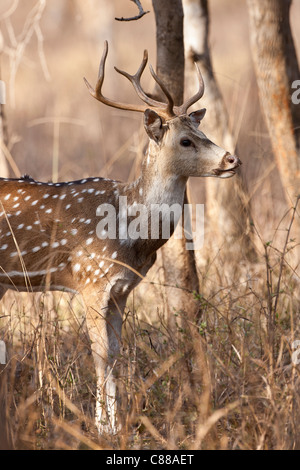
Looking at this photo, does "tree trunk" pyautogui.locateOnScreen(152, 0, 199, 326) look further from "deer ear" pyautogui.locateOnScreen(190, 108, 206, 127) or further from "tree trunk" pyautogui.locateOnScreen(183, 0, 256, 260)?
"tree trunk" pyautogui.locateOnScreen(183, 0, 256, 260)

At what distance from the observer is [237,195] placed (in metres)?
6.97

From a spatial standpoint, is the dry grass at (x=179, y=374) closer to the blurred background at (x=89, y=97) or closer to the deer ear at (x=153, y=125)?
the deer ear at (x=153, y=125)

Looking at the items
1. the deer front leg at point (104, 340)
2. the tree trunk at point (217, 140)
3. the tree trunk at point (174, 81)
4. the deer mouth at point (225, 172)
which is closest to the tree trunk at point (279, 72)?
the tree trunk at point (217, 140)

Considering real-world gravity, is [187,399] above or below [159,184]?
below

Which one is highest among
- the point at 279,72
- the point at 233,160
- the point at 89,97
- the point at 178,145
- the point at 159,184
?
the point at 89,97

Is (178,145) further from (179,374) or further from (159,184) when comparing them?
(179,374)

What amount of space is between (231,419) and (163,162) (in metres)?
1.65

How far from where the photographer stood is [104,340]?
15.0 feet

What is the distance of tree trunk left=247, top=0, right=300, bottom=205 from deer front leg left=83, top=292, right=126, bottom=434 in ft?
6.86

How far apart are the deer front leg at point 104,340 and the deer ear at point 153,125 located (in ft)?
3.51

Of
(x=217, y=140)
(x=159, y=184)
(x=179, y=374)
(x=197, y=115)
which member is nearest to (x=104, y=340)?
(x=179, y=374)

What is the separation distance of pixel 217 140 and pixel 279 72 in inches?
44.9

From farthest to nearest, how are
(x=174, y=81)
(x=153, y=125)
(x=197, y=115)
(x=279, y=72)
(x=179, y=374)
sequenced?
1. (x=279, y=72)
2. (x=174, y=81)
3. (x=197, y=115)
4. (x=153, y=125)
5. (x=179, y=374)

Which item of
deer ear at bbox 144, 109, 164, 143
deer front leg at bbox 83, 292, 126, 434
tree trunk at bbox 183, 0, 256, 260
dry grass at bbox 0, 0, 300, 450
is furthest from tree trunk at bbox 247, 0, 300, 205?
deer front leg at bbox 83, 292, 126, 434
